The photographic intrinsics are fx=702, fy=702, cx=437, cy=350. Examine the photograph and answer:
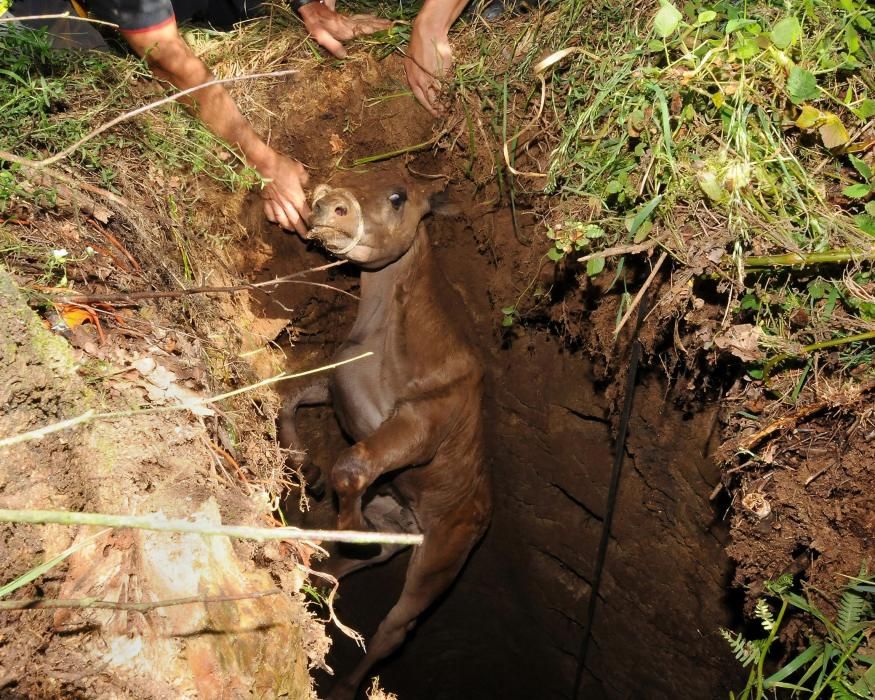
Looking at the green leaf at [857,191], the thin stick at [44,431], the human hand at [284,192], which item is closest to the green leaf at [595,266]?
the green leaf at [857,191]

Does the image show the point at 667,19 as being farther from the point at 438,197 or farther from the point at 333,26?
the point at 333,26

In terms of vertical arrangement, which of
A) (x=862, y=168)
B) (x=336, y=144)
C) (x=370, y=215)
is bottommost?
(x=370, y=215)

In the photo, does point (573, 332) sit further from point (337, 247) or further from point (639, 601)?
point (639, 601)

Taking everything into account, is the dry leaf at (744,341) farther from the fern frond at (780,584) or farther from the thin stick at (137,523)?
the thin stick at (137,523)

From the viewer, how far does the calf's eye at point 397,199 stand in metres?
4.03

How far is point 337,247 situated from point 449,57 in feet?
4.07

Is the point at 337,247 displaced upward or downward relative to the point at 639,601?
upward

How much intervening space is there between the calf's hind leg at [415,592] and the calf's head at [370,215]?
1897 millimetres

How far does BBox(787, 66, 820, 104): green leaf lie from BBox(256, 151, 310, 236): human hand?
2397mm

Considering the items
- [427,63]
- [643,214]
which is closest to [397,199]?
[427,63]

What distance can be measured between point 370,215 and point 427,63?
92cm

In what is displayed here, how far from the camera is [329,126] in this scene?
413 cm

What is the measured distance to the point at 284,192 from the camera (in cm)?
391

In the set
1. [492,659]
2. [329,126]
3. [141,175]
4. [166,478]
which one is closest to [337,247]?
[329,126]
